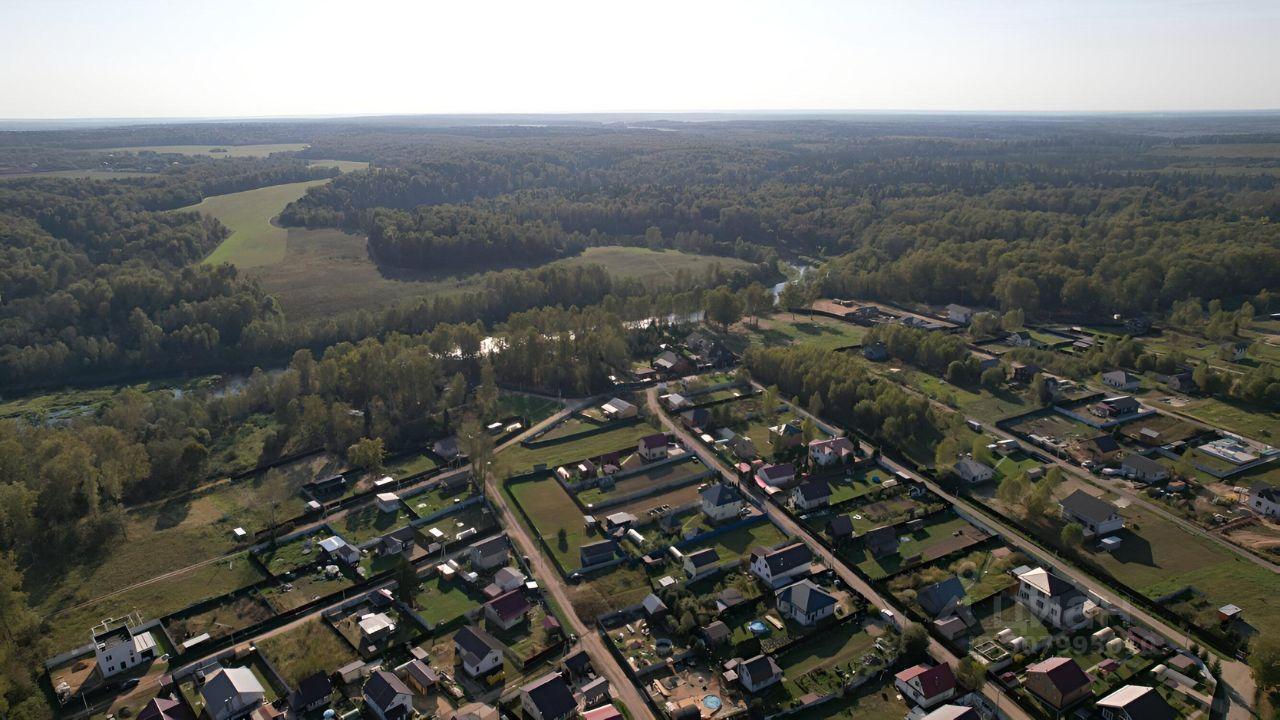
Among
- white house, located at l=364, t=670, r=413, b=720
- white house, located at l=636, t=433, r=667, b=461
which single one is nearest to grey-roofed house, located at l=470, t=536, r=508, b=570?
white house, located at l=364, t=670, r=413, b=720

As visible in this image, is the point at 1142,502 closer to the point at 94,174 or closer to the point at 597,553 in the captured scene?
the point at 597,553

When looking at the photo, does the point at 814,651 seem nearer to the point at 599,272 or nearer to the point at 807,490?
the point at 807,490

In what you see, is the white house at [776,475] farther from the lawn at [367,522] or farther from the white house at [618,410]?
the lawn at [367,522]

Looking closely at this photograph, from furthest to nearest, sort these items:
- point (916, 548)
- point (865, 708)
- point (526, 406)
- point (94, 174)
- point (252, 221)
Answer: point (94, 174), point (252, 221), point (526, 406), point (916, 548), point (865, 708)

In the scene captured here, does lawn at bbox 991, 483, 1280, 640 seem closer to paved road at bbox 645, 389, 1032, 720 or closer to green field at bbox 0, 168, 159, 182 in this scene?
paved road at bbox 645, 389, 1032, 720

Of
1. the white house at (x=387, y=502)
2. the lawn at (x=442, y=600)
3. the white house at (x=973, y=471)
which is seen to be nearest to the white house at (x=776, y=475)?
the white house at (x=973, y=471)

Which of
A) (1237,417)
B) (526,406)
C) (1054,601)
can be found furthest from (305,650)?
(1237,417)
